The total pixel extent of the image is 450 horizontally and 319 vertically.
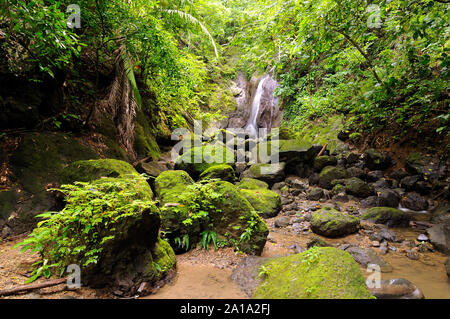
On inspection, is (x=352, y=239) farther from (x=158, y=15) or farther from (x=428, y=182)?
(x=158, y=15)

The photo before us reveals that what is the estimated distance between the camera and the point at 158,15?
595cm

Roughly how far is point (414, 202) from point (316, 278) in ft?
18.3

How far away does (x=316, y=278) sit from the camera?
2.04 meters

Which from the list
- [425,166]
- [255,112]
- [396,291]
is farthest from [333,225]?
[255,112]

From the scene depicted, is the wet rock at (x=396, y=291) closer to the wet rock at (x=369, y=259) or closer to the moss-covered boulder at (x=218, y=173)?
the wet rock at (x=369, y=259)

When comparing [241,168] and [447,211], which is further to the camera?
[241,168]

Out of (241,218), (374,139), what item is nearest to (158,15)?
(241,218)

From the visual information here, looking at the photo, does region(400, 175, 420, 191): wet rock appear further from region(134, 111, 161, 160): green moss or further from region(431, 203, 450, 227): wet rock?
region(134, 111, 161, 160): green moss

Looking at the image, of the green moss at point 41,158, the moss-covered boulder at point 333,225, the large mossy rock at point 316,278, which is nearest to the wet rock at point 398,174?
the moss-covered boulder at point 333,225

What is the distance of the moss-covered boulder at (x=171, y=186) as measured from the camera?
3965mm

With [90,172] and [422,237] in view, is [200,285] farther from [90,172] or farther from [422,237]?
[422,237]

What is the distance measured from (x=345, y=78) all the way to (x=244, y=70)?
9064 mm

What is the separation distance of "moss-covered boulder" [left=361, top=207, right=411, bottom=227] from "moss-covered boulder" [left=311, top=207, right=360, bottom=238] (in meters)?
0.84

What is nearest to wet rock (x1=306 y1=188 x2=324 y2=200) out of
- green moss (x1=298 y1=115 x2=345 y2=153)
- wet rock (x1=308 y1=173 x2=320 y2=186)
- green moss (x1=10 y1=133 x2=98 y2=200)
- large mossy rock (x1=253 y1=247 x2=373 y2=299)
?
wet rock (x1=308 y1=173 x2=320 y2=186)
